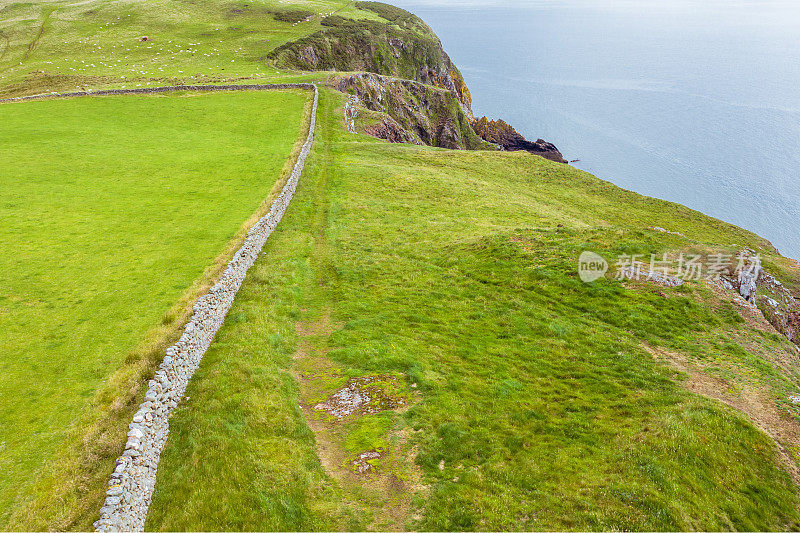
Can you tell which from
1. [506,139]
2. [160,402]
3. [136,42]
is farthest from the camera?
[506,139]

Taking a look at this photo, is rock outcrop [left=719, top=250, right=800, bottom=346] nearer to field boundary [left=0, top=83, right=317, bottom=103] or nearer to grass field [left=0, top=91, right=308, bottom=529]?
grass field [left=0, top=91, right=308, bottom=529]

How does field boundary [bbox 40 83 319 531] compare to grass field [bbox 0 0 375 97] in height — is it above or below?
below

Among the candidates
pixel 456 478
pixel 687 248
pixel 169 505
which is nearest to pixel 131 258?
pixel 169 505

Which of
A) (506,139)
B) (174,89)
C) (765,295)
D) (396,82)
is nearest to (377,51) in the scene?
(396,82)

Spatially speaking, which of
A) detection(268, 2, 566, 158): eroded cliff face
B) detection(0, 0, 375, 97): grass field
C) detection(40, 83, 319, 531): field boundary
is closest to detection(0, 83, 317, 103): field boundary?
Answer: detection(0, 0, 375, 97): grass field

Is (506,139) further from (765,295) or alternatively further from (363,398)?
(363,398)

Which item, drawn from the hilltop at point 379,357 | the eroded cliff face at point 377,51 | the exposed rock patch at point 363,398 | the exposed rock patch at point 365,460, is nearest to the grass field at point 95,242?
the hilltop at point 379,357

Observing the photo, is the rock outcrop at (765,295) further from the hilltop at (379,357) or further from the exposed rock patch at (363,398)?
the exposed rock patch at (363,398)

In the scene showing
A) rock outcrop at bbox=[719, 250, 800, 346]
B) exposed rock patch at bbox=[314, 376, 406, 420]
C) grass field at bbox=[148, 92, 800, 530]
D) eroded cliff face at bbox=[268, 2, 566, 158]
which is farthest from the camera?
eroded cliff face at bbox=[268, 2, 566, 158]
